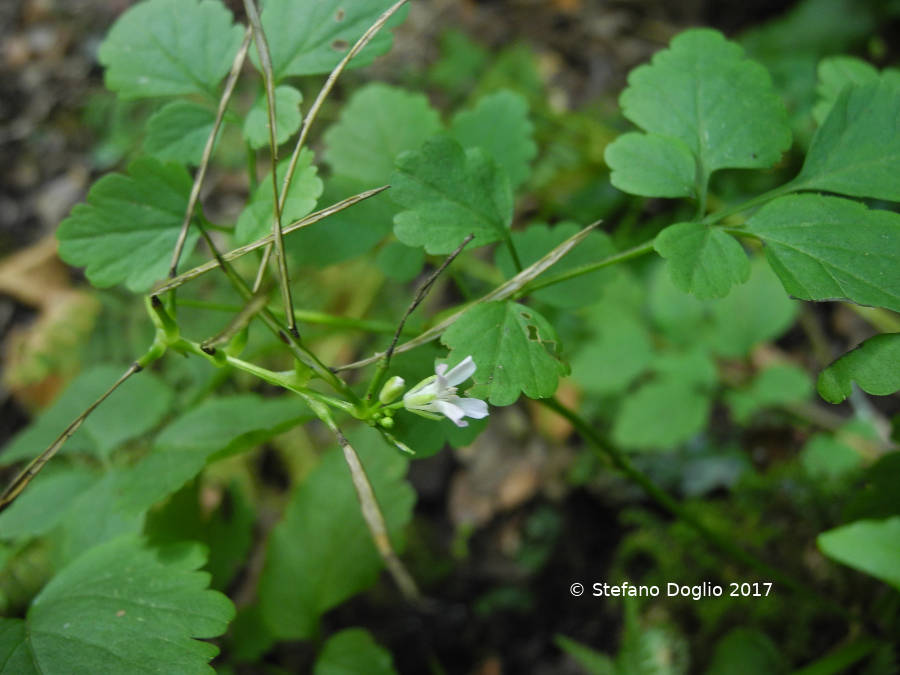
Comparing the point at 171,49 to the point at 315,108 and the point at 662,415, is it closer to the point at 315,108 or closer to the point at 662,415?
the point at 315,108

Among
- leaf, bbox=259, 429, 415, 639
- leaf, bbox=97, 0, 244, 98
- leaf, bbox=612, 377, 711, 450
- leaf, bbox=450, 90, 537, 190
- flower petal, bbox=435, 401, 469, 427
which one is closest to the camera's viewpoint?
flower petal, bbox=435, 401, 469, 427

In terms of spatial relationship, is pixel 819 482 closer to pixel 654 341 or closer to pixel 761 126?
pixel 654 341

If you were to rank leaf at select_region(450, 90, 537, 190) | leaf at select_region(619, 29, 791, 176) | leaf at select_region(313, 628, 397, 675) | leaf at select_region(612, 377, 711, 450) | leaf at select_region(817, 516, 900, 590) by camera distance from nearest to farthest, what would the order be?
leaf at select_region(817, 516, 900, 590), leaf at select_region(619, 29, 791, 176), leaf at select_region(450, 90, 537, 190), leaf at select_region(313, 628, 397, 675), leaf at select_region(612, 377, 711, 450)

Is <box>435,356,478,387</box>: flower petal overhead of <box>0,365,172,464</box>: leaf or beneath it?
overhead

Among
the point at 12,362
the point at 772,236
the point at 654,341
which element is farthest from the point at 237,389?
the point at 772,236

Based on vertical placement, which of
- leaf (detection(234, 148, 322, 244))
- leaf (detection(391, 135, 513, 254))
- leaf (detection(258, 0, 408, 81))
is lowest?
leaf (detection(391, 135, 513, 254))

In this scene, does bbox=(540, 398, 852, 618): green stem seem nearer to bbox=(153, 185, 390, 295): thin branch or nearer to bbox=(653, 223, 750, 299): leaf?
bbox=(653, 223, 750, 299): leaf

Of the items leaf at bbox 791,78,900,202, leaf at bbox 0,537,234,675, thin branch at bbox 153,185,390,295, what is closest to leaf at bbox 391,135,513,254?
thin branch at bbox 153,185,390,295

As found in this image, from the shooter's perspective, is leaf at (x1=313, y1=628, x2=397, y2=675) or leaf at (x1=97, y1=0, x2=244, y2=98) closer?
leaf at (x1=97, y1=0, x2=244, y2=98)
